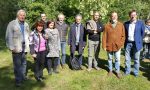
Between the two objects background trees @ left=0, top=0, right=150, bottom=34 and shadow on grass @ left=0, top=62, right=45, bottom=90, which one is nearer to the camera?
shadow on grass @ left=0, top=62, right=45, bottom=90

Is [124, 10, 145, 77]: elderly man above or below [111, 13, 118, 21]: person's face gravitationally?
below

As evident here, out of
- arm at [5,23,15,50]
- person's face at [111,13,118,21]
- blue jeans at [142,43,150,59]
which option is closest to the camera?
arm at [5,23,15,50]

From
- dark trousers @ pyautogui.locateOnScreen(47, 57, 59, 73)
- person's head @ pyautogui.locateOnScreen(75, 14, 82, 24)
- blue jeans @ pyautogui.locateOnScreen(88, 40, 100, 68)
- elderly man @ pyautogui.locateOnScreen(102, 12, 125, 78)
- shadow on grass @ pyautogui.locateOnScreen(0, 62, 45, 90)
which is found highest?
person's head @ pyautogui.locateOnScreen(75, 14, 82, 24)

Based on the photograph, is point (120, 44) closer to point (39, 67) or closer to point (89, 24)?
point (89, 24)

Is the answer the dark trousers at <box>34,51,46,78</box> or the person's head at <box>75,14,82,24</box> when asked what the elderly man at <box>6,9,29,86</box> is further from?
the person's head at <box>75,14,82,24</box>

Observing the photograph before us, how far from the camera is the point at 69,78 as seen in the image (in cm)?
1074

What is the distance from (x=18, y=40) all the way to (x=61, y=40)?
2267mm

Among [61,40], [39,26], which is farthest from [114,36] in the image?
[39,26]

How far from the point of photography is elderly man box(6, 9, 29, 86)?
30.4 ft

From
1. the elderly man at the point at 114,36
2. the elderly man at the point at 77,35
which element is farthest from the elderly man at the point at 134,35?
the elderly man at the point at 77,35

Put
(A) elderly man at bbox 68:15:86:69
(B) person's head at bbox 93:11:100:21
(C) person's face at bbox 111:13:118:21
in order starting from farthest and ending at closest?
(A) elderly man at bbox 68:15:86:69 → (B) person's head at bbox 93:11:100:21 → (C) person's face at bbox 111:13:118:21

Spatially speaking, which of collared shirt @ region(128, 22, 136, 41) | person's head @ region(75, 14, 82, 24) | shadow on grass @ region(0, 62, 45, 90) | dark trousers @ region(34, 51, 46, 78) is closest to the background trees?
shadow on grass @ region(0, 62, 45, 90)

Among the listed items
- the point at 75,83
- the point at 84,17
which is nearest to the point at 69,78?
the point at 75,83

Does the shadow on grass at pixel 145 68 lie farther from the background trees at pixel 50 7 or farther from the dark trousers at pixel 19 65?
the background trees at pixel 50 7
